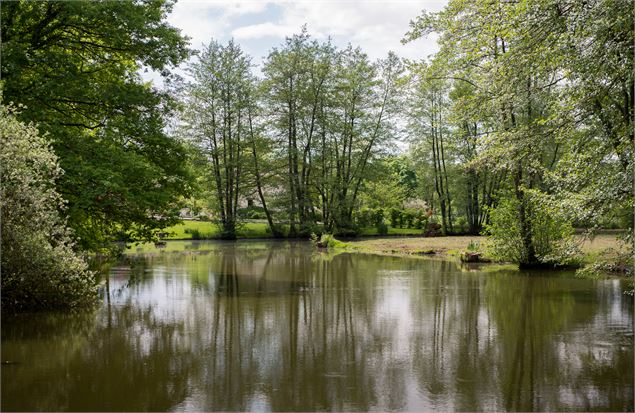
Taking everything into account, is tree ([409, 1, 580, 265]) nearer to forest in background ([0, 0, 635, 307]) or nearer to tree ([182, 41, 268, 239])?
forest in background ([0, 0, 635, 307])

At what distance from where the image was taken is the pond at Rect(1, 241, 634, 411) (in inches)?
245

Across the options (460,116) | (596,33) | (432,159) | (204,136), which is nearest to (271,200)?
(204,136)

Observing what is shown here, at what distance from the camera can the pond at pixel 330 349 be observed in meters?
6.21

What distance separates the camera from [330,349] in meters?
8.50

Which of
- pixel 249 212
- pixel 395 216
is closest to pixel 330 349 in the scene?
pixel 249 212

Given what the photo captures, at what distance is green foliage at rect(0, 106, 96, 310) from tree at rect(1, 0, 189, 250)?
108 inches

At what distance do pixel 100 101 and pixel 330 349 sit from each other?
34.3 feet

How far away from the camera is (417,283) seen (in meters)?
15.9

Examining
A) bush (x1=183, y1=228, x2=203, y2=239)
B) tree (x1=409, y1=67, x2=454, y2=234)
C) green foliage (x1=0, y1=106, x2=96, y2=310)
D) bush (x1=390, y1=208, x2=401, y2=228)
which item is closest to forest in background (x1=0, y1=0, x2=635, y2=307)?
green foliage (x1=0, y1=106, x2=96, y2=310)

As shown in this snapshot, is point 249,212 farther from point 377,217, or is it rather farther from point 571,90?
point 571,90

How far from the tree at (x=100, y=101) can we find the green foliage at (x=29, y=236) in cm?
273

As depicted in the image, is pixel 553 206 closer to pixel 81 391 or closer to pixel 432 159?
pixel 81 391

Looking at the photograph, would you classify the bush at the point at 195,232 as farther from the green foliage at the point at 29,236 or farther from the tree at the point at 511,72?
the green foliage at the point at 29,236

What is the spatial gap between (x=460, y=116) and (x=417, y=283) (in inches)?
246
